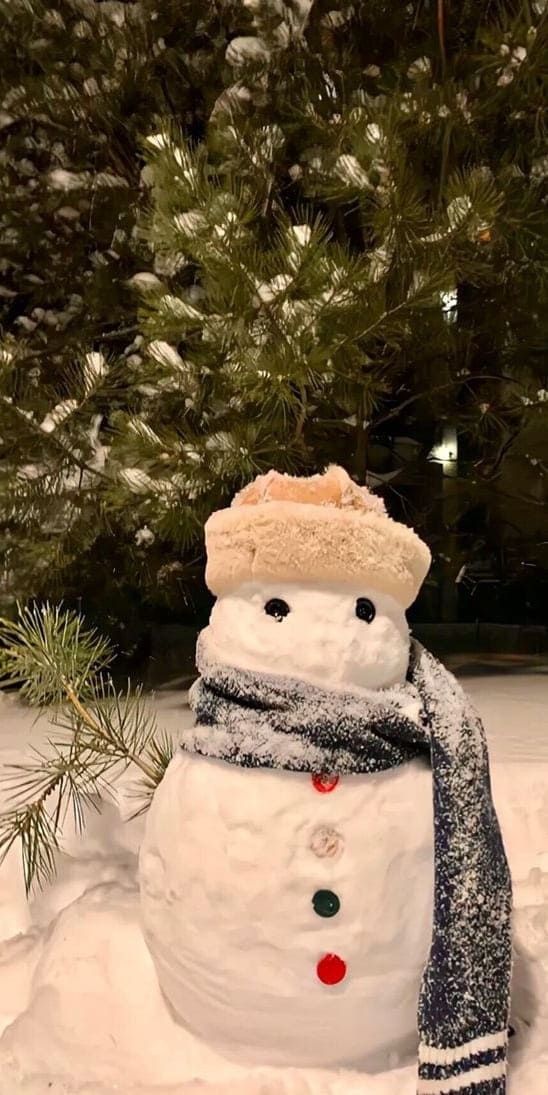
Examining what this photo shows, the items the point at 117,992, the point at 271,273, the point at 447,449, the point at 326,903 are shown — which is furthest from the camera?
the point at 447,449

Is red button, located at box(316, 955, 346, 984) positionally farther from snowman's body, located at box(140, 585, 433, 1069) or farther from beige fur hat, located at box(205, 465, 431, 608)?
beige fur hat, located at box(205, 465, 431, 608)

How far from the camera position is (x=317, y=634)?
2.49ft

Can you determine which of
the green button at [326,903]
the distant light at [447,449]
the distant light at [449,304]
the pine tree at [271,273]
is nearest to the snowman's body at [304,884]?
the green button at [326,903]

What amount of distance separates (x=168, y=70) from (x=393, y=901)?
186 cm

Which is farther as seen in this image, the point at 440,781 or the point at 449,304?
the point at 449,304

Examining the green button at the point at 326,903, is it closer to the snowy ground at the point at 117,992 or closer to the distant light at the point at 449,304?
the snowy ground at the point at 117,992

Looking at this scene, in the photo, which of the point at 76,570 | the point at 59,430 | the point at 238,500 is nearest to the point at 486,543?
the point at 76,570

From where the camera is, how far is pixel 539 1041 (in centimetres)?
85

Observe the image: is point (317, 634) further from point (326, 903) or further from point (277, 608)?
point (326, 903)

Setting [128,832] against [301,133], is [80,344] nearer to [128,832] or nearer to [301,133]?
[301,133]

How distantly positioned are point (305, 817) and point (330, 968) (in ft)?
0.43

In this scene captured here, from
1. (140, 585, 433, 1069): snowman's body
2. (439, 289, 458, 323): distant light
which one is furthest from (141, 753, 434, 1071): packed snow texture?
(439, 289, 458, 323): distant light

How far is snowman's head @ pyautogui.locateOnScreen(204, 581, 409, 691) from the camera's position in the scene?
760 mm

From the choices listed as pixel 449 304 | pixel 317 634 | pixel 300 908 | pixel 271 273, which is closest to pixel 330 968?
pixel 300 908
